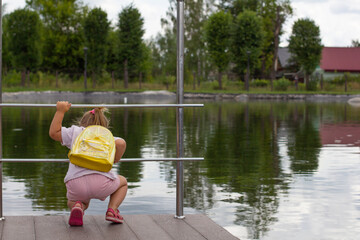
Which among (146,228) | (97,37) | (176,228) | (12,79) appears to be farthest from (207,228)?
(12,79)

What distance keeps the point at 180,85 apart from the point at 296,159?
20.6 feet

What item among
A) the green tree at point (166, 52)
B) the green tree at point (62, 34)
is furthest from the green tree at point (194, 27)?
the green tree at point (62, 34)

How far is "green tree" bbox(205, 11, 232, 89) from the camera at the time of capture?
190ft

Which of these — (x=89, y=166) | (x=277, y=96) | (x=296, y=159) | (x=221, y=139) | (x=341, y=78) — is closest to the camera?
(x=89, y=166)

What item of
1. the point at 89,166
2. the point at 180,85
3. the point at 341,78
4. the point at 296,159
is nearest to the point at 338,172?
the point at 296,159

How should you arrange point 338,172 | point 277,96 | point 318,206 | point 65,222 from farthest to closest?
point 277,96
point 338,172
point 318,206
point 65,222

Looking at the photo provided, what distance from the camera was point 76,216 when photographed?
4.53m

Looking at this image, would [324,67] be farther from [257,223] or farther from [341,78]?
[257,223]

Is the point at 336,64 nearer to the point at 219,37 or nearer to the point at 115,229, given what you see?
the point at 219,37

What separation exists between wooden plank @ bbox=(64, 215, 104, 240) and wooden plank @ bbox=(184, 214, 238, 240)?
2.35ft

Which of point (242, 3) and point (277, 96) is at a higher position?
point (242, 3)

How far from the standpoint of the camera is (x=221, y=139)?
47.3 feet

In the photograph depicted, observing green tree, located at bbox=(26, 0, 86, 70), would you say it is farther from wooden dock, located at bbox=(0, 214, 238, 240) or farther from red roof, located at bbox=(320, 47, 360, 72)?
wooden dock, located at bbox=(0, 214, 238, 240)

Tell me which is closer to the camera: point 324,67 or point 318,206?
point 318,206
